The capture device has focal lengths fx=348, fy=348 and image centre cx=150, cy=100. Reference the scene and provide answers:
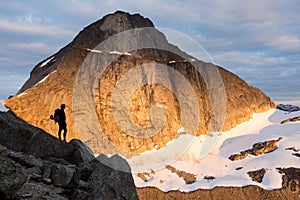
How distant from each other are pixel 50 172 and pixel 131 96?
182ft

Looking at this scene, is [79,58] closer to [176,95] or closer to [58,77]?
[58,77]

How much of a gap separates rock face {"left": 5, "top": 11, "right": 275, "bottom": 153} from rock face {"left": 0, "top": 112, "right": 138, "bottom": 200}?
47.6 m

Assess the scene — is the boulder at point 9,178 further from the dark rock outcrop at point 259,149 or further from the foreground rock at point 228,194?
the dark rock outcrop at point 259,149

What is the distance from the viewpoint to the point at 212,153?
62.7 metres

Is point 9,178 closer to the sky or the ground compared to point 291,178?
closer to the sky

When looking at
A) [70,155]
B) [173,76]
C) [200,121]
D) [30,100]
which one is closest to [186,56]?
[173,76]

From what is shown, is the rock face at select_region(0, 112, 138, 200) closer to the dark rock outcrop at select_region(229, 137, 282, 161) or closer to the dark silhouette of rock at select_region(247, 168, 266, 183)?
the dark silhouette of rock at select_region(247, 168, 266, 183)

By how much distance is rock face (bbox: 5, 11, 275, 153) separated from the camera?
60.7 m

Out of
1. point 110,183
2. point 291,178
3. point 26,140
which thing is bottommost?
point 291,178

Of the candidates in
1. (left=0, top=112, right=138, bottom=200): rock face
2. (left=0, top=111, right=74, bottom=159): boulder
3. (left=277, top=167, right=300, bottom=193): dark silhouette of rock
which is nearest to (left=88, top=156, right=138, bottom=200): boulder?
(left=0, top=112, right=138, bottom=200): rock face

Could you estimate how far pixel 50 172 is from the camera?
9508mm

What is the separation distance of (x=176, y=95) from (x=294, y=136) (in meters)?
23.3

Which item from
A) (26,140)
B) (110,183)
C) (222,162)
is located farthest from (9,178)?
(222,162)

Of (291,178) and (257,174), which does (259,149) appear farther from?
(291,178)
